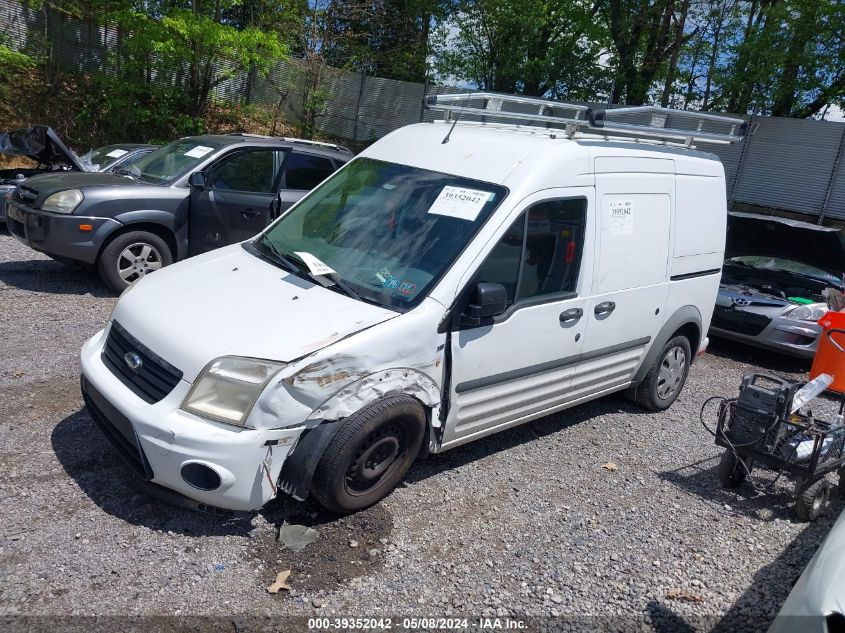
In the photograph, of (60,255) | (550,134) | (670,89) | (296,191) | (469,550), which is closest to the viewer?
(469,550)

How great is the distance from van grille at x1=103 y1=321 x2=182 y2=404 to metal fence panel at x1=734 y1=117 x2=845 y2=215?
15673 mm

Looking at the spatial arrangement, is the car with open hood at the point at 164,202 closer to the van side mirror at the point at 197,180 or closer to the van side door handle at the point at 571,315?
the van side mirror at the point at 197,180

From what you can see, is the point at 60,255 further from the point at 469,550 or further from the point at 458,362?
the point at 469,550

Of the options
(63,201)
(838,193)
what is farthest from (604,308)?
(838,193)

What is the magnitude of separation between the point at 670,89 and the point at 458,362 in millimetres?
17389

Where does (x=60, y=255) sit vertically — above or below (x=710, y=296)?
below

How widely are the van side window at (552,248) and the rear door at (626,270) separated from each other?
22 cm

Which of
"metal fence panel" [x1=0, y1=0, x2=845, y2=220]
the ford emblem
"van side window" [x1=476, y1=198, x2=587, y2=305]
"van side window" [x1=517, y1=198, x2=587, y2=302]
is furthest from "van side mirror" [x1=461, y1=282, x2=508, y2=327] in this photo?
"metal fence panel" [x1=0, y1=0, x2=845, y2=220]

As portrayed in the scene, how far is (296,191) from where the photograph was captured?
323 inches

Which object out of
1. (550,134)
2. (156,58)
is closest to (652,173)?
(550,134)

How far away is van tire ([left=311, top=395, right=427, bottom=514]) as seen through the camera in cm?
353

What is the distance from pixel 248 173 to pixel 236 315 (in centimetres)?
472

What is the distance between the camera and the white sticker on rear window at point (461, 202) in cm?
418

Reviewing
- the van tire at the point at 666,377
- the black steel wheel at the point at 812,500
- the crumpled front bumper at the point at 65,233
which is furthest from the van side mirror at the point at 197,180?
the black steel wheel at the point at 812,500
